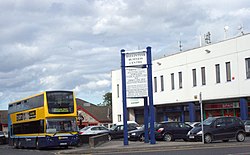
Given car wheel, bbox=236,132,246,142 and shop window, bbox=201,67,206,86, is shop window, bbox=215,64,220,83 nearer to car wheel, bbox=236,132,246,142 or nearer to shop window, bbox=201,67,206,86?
shop window, bbox=201,67,206,86

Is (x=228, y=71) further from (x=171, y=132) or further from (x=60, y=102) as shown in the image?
(x=60, y=102)

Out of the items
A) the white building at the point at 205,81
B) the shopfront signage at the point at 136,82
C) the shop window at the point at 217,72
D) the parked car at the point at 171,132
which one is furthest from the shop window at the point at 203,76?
the shopfront signage at the point at 136,82

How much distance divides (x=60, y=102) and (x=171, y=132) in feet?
25.9

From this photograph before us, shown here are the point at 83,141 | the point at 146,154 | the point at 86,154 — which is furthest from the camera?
the point at 83,141

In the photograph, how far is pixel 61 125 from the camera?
98.0 ft

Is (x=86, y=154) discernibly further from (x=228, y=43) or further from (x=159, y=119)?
(x=159, y=119)

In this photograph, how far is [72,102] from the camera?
1182 inches

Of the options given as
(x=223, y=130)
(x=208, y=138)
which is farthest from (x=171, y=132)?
(x=223, y=130)

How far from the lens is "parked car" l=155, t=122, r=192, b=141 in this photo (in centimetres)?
3161

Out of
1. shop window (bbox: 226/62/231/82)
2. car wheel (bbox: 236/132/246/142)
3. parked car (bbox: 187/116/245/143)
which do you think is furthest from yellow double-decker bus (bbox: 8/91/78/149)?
shop window (bbox: 226/62/231/82)

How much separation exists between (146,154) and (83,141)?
52.6 ft

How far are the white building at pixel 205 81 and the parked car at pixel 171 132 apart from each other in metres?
14.5

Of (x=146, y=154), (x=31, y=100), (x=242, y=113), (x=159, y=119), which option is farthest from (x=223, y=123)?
(x=159, y=119)

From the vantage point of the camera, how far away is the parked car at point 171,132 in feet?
104
